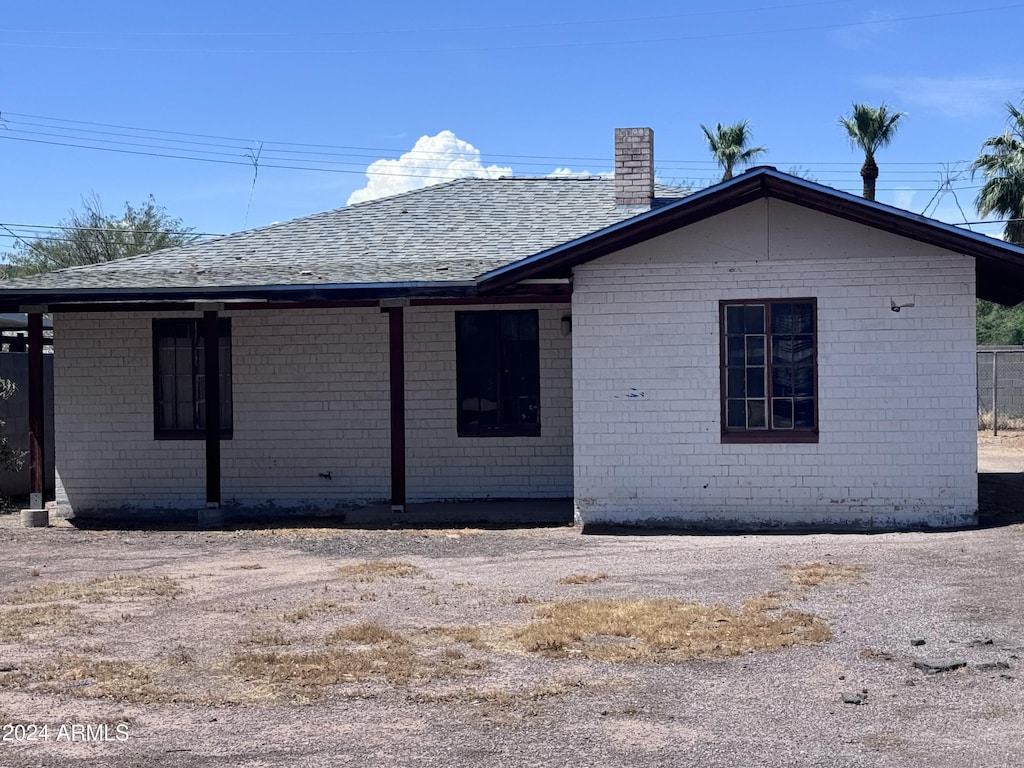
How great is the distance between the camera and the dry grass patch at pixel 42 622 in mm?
8188

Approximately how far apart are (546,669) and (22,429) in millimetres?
14267

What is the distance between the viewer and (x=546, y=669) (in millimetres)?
6992

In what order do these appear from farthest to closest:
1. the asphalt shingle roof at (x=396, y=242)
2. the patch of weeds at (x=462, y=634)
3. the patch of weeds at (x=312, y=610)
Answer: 1. the asphalt shingle roof at (x=396, y=242)
2. the patch of weeds at (x=312, y=610)
3. the patch of weeds at (x=462, y=634)

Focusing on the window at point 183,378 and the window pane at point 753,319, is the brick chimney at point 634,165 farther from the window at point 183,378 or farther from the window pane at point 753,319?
the window at point 183,378

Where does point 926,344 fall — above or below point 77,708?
above

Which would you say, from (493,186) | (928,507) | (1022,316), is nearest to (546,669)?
(928,507)

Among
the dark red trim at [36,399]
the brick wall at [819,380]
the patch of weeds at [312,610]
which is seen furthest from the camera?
the dark red trim at [36,399]

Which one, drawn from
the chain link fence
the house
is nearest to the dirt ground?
the house

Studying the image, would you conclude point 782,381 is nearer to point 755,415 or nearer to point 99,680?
point 755,415

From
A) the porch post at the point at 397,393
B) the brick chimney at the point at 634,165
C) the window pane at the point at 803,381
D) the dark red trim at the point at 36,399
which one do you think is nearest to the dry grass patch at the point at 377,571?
the porch post at the point at 397,393

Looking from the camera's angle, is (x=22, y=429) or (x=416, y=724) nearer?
(x=416, y=724)

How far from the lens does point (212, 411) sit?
48.6 ft

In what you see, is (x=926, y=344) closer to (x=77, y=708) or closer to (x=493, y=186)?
(x=493, y=186)

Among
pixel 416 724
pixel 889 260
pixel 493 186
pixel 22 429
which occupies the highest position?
pixel 493 186
